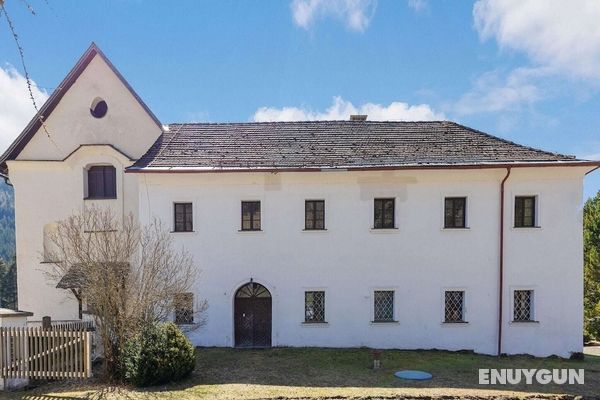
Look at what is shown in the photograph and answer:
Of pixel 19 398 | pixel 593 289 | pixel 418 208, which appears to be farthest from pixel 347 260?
pixel 593 289

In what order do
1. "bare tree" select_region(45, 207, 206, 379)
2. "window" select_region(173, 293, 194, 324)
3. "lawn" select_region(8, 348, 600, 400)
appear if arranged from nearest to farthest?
A: "lawn" select_region(8, 348, 600, 400)
"bare tree" select_region(45, 207, 206, 379)
"window" select_region(173, 293, 194, 324)

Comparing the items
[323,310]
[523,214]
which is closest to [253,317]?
[323,310]

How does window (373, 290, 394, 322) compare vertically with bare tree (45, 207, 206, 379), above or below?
below

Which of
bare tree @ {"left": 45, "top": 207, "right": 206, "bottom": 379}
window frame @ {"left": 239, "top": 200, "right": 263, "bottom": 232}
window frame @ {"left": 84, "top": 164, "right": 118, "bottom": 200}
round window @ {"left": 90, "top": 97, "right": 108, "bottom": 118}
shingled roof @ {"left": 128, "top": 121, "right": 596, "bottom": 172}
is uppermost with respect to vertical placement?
round window @ {"left": 90, "top": 97, "right": 108, "bottom": 118}

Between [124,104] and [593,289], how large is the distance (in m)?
37.5

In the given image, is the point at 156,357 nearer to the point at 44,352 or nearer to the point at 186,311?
the point at 44,352

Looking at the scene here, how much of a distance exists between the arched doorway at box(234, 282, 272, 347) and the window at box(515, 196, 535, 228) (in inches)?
389

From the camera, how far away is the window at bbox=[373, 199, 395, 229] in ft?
46.9

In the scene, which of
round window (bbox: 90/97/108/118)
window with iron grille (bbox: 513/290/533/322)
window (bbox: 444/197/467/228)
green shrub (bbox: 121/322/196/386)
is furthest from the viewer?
round window (bbox: 90/97/108/118)

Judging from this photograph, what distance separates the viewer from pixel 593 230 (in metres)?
32.6

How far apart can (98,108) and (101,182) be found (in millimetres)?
3191

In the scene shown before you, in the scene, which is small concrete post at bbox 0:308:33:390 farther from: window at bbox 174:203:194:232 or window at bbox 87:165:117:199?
window at bbox 87:165:117:199

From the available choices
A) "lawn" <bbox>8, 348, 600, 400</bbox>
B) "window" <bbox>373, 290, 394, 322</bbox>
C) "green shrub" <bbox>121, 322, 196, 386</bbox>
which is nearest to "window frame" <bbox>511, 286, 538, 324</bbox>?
A: "lawn" <bbox>8, 348, 600, 400</bbox>

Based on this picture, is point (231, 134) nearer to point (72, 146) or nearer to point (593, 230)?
point (72, 146)
